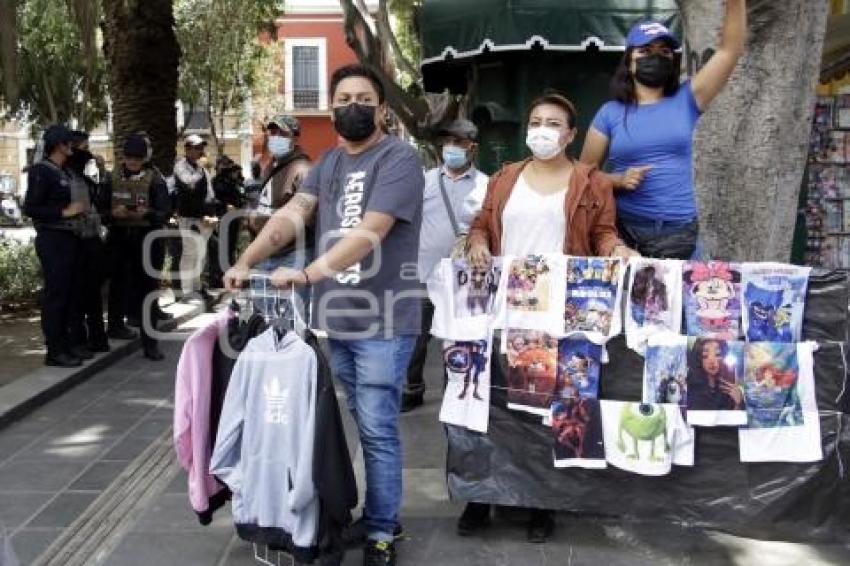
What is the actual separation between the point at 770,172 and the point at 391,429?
2.31 meters

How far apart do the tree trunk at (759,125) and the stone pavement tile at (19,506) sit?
11.9 feet

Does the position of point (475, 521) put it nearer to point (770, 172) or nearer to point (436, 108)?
point (770, 172)

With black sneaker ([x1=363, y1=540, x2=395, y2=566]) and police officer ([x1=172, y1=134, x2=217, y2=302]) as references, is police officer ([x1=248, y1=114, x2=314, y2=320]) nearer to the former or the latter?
black sneaker ([x1=363, y1=540, x2=395, y2=566])

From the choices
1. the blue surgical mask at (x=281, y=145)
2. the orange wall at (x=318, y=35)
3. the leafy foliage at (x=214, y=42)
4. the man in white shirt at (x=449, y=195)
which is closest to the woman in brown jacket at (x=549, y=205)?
the man in white shirt at (x=449, y=195)

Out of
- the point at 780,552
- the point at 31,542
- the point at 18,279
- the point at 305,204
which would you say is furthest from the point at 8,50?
the point at 780,552

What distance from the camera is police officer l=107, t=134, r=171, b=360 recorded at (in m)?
8.28

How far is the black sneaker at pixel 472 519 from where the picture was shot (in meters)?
4.31

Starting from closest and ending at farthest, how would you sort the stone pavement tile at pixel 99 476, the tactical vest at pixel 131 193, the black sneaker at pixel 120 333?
the stone pavement tile at pixel 99 476 → the tactical vest at pixel 131 193 → the black sneaker at pixel 120 333

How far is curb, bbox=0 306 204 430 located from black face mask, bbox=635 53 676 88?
14.8 feet

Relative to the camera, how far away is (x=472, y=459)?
420 cm

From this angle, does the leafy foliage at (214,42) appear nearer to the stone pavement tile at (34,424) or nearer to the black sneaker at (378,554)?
the stone pavement tile at (34,424)

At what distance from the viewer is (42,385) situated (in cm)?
705

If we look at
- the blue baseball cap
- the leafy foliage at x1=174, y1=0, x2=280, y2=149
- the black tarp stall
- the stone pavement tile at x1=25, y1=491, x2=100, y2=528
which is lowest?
the stone pavement tile at x1=25, y1=491, x2=100, y2=528

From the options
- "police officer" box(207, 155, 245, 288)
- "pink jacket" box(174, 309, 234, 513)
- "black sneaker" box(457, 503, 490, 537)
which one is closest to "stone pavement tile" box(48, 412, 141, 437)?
"pink jacket" box(174, 309, 234, 513)
